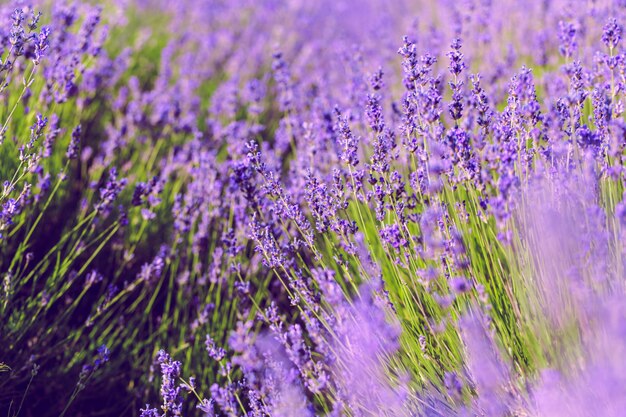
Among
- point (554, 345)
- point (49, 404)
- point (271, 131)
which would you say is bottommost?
point (49, 404)

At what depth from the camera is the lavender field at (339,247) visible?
1.57 meters

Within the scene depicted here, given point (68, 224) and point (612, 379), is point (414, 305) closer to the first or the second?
point (612, 379)

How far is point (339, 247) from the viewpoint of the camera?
2.23 metres

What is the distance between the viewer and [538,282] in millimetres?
1646

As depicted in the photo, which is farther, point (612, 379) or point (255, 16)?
point (255, 16)

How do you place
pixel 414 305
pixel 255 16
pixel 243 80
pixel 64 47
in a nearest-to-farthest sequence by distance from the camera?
pixel 414 305, pixel 64 47, pixel 243 80, pixel 255 16

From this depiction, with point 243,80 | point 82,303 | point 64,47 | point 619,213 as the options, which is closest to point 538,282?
point 619,213

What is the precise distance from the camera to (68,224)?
98.2 inches

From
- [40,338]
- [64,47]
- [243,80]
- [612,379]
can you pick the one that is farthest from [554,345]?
[243,80]

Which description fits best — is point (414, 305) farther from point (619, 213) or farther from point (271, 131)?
point (271, 131)

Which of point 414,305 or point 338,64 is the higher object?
point 338,64

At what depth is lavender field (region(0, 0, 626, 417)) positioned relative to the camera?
1566 millimetres

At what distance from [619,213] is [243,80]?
139 inches

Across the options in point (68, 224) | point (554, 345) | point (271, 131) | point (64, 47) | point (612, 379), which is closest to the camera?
point (612, 379)
